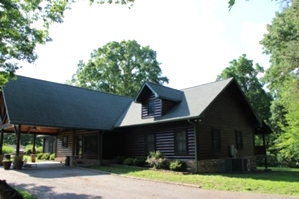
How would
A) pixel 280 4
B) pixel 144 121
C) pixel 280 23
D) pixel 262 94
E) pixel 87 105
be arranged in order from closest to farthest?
pixel 280 4 < pixel 144 121 < pixel 87 105 < pixel 280 23 < pixel 262 94

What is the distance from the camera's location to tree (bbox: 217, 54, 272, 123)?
1510 inches

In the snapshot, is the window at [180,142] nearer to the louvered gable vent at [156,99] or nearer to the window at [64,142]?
the louvered gable vent at [156,99]

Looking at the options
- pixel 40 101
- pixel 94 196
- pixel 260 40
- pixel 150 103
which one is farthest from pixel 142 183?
pixel 260 40

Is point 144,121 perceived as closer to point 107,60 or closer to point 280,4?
point 280,4

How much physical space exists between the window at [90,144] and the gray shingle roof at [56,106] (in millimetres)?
1726

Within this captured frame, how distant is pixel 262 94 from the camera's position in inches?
1534

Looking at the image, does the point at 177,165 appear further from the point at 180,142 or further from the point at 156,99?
the point at 156,99

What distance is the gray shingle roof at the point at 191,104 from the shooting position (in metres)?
17.0

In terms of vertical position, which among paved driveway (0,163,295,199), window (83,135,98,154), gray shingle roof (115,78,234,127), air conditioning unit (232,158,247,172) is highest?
gray shingle roof (115,78,234,127)

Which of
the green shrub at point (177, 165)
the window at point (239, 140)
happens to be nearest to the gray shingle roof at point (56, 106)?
the green shrub at point (177, 165)

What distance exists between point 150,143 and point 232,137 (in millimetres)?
5989

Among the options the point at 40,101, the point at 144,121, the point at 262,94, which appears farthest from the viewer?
the point at 262,94

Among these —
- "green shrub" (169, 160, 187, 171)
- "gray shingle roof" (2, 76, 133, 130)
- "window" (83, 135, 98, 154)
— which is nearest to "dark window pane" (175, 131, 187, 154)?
"green shrub" (169, 160, 187, 171)

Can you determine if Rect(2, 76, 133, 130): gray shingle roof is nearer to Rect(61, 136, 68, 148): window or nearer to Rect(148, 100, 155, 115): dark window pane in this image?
Rect(148, 100, 155, 115): dark window pane
